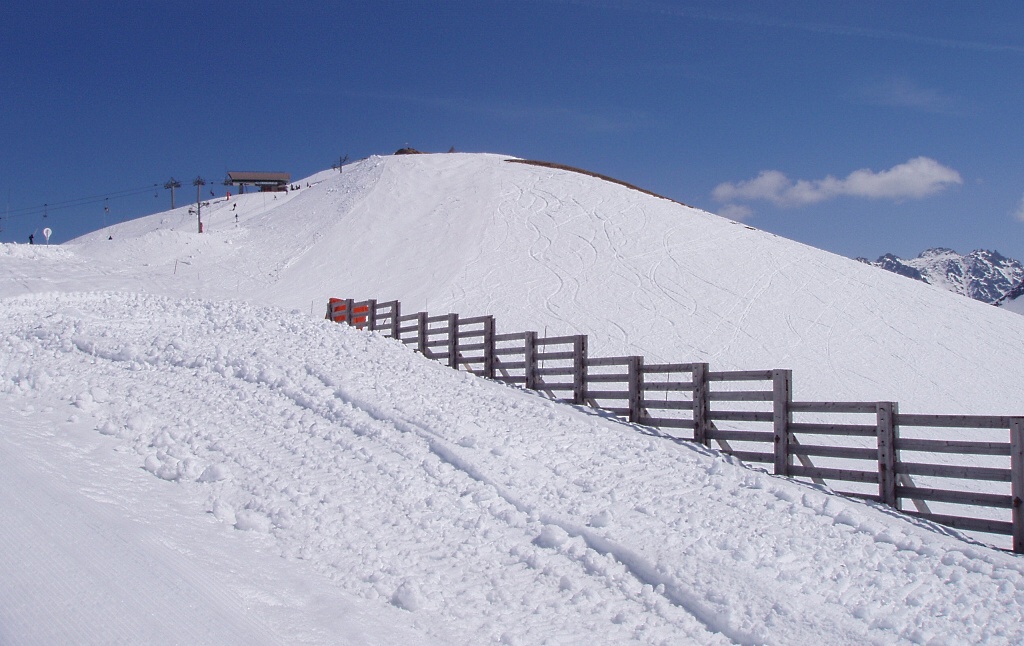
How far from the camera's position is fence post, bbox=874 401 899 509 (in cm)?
841

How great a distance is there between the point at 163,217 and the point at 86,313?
207 ft

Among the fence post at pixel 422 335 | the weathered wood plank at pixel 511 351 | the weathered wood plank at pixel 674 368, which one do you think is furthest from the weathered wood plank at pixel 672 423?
the fence post at pixel 422 335

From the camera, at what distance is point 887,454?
8461mm

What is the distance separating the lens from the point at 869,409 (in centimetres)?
881

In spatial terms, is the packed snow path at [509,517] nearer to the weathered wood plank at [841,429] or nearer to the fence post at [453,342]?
the weathered wood plank at [841,429]

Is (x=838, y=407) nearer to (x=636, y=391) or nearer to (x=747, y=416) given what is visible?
(x=747, y=416)

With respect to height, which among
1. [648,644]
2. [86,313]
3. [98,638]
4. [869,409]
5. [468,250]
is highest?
[468,250]

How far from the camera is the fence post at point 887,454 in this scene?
841 cm

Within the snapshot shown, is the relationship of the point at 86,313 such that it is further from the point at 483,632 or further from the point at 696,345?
the point at 696,345

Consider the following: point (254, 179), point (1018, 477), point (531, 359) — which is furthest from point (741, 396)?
point (254, 179)

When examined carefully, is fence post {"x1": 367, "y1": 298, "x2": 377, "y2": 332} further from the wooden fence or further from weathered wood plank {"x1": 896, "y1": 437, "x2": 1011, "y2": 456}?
weathered wood plank {"x1": 896, "y1": 437, "x2": 1011, "y2": 456}

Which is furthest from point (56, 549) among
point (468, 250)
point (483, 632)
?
point (468, 250)

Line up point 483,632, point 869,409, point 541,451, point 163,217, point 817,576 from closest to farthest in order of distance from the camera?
point 483,632 < point 817,576 < point 869,409 < point 541,451 < point 163,217

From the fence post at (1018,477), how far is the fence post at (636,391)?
5.42 meters
